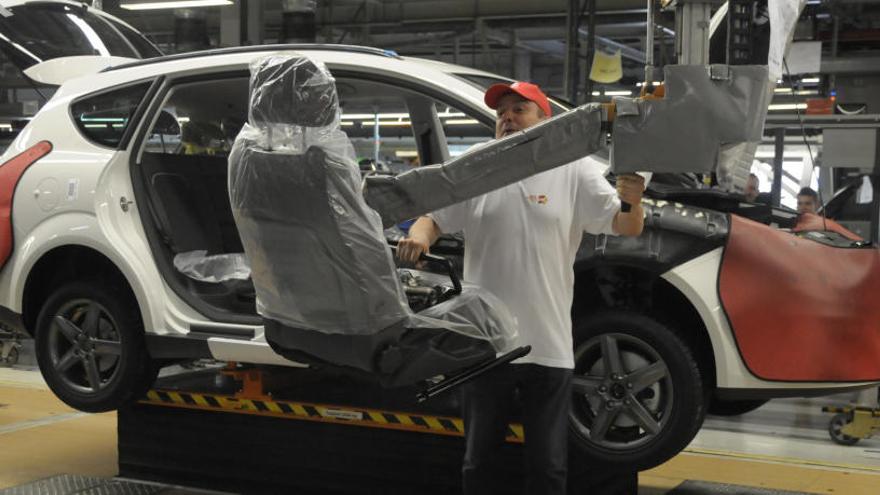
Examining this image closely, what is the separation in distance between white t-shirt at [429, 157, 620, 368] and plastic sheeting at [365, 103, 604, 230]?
1.40ft

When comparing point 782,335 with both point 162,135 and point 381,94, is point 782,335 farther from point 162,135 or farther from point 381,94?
point 162,135

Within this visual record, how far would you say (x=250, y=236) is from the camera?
307cm

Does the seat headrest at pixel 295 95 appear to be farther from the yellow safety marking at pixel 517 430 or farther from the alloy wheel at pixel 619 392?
the yellow safety marking at pixel 517 430

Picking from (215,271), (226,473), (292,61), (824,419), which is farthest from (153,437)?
(824,419)

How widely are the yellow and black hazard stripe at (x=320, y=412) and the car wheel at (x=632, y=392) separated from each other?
1.18ft

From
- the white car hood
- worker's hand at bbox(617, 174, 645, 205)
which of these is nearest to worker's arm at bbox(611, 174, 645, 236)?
worker's hand at bbox(617, 174, 645, 205)

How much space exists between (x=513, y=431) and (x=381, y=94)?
1703 millimetres

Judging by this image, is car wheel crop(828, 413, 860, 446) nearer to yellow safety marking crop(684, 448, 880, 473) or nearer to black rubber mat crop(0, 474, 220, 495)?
yellow safety marking crop(684, 448, 880, 473)

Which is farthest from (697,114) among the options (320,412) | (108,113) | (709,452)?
(709,452)

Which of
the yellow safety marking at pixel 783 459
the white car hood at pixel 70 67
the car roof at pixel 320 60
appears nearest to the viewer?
the car roof at pixel 320 60

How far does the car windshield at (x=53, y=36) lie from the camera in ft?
18.9

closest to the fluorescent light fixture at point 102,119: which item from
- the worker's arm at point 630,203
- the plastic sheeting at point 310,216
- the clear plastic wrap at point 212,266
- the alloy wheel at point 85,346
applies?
the clear plastic wrap at point 212,266

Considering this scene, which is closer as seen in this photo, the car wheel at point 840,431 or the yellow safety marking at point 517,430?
the yellow safety marking at point 517,430

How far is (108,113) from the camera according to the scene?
4.96 meters
